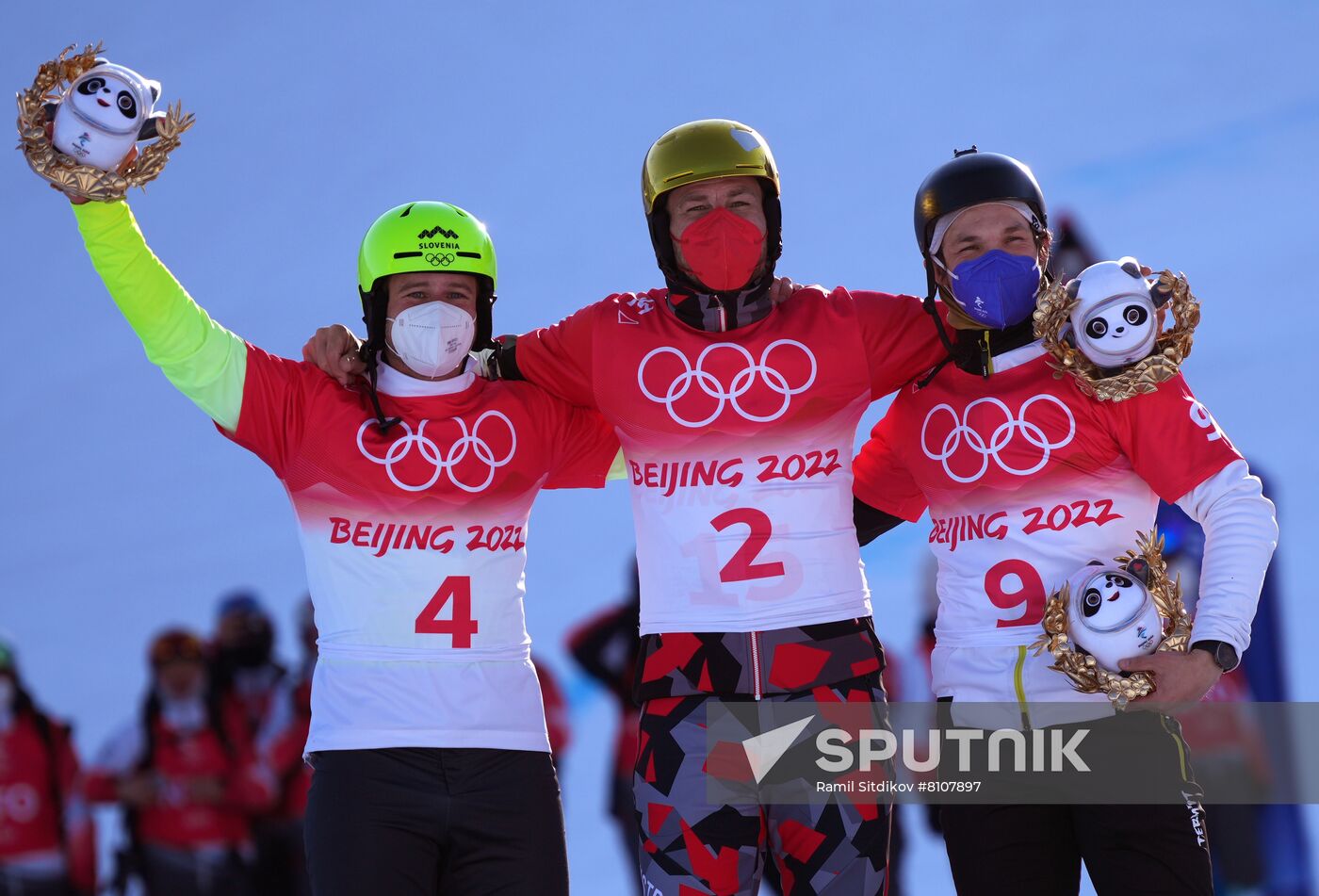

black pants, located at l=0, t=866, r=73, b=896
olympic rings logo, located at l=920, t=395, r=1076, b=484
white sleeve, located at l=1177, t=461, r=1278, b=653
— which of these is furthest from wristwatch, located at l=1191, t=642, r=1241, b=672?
black pants, located at l=0, t=866, r=73, b=896

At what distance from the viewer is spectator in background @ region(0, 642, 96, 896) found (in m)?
10.5

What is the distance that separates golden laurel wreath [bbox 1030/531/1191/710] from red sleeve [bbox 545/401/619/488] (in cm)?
177

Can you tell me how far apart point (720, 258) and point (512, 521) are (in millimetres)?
1181

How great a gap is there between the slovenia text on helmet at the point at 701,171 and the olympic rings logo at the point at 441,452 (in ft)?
2.84

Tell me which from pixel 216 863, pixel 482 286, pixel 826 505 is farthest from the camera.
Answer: pixel 216 863

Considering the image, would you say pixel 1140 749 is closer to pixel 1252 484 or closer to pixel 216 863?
pixel 1252 484

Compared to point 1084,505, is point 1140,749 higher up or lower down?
lower down

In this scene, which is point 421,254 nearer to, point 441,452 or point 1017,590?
point 441,452

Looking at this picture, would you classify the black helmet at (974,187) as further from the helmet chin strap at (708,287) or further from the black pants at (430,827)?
the black pants at (430,827)

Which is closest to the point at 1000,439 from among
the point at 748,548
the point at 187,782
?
A: the point at 748,548

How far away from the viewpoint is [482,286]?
5852mm

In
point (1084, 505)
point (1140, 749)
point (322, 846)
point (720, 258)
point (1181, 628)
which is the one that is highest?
point (720, 258)

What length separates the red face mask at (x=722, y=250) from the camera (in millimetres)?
5355

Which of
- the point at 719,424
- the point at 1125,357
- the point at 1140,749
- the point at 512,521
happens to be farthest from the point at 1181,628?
the point at 512,521
